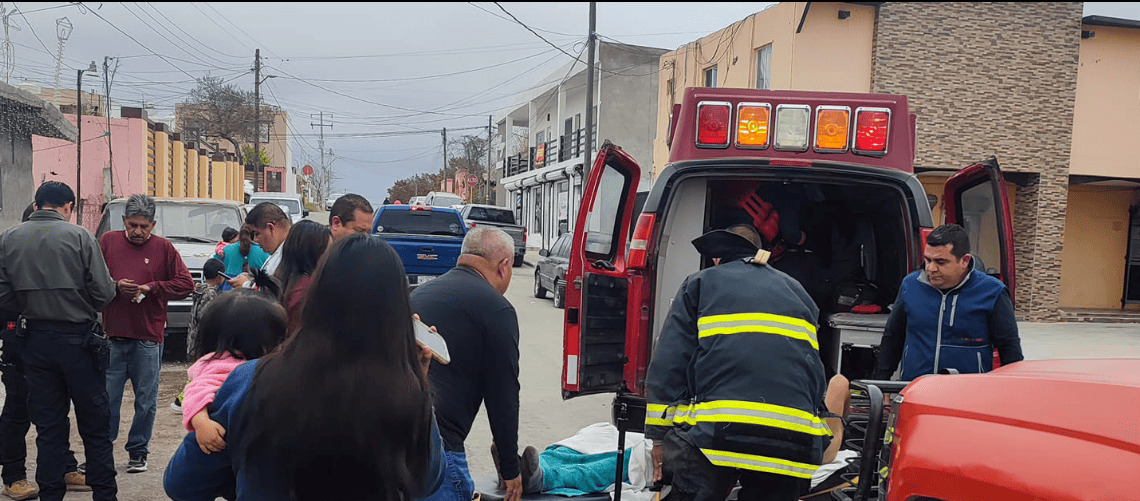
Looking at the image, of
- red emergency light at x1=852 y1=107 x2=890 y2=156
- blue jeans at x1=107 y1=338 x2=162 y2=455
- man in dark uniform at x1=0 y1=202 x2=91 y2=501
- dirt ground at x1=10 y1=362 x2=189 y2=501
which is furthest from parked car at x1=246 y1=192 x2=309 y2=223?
red emergency light at x1=852 y1=107 x2=890 y2=156

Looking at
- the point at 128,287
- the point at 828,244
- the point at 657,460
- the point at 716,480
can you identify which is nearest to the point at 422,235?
the point at 828,244

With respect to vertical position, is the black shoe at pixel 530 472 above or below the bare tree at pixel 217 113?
below

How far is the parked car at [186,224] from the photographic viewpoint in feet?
32.1

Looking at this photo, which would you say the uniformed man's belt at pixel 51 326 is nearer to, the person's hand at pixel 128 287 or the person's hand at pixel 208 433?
the person's hand at pixel 128 287

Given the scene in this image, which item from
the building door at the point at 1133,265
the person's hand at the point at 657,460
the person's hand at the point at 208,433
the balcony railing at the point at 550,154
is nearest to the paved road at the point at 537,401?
the person's hand at the point at 657,460

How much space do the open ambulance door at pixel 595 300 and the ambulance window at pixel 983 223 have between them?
2.28 metres

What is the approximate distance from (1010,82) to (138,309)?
1785cm

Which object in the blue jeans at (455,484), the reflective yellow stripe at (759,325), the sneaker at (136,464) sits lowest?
the sneaker at (136,464)

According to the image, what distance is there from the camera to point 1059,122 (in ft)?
57.9

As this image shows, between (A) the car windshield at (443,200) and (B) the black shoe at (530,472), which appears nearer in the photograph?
(B) the black shoe at (530,472)

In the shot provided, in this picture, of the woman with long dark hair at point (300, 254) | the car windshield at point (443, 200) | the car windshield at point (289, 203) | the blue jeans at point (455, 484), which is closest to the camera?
the blue jeans at point (455, 484)

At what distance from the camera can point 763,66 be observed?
1956 cm

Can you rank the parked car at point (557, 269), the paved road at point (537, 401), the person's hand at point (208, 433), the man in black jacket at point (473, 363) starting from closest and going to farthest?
the person's hand at point (208, 433) < the man in black jacket at point (473, 363) < the paved road at point (537, 401) < the parked car at point (557, 269)

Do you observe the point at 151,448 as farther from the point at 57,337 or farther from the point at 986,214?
the point at 986,214
